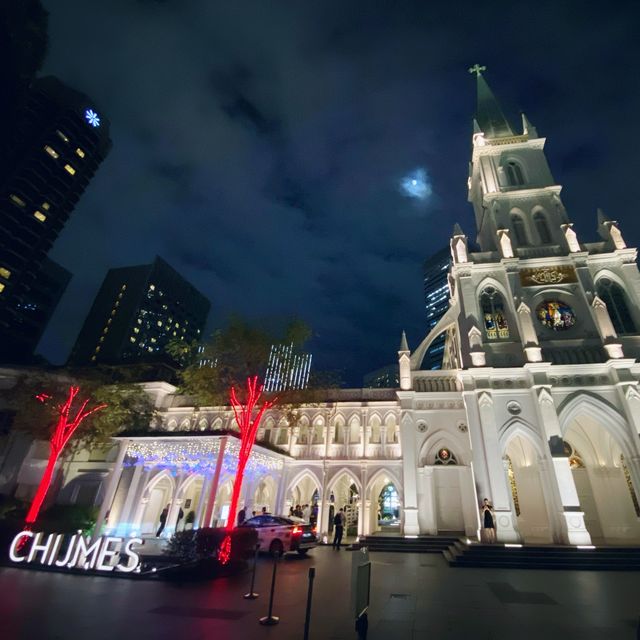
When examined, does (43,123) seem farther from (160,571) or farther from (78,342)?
(160,571)

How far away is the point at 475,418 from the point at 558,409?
4.05 metres

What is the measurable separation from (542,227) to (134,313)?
87590mm

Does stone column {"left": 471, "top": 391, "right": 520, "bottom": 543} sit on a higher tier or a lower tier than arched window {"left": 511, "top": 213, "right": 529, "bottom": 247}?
lower

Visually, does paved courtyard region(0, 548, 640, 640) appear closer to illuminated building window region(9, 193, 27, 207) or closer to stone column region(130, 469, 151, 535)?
stone column region(130, 469, 151, 535)

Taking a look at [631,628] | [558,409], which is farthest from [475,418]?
[631,628]

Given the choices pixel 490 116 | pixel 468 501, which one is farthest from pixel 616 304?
pixel 490 116

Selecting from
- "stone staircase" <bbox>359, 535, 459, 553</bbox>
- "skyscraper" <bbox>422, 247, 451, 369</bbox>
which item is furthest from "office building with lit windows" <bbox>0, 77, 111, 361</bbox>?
"skyscraper" <bbox>422, 247, 451, 369</bbox>

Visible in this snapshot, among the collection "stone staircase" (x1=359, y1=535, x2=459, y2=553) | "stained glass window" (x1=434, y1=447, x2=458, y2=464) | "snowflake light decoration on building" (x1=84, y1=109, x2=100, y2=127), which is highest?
"snowflake light decoration on building" (x1=84, y1=109, x2=100, y2=127)

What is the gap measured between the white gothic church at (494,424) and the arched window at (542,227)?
101 mm

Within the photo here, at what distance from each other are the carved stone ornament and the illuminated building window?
205 feet

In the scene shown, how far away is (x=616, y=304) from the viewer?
63.0 ft

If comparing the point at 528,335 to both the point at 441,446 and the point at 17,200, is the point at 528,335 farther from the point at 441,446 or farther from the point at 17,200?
the point at 17,200

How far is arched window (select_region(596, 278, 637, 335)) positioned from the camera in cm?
1848

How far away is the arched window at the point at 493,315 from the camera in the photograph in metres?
19.9
